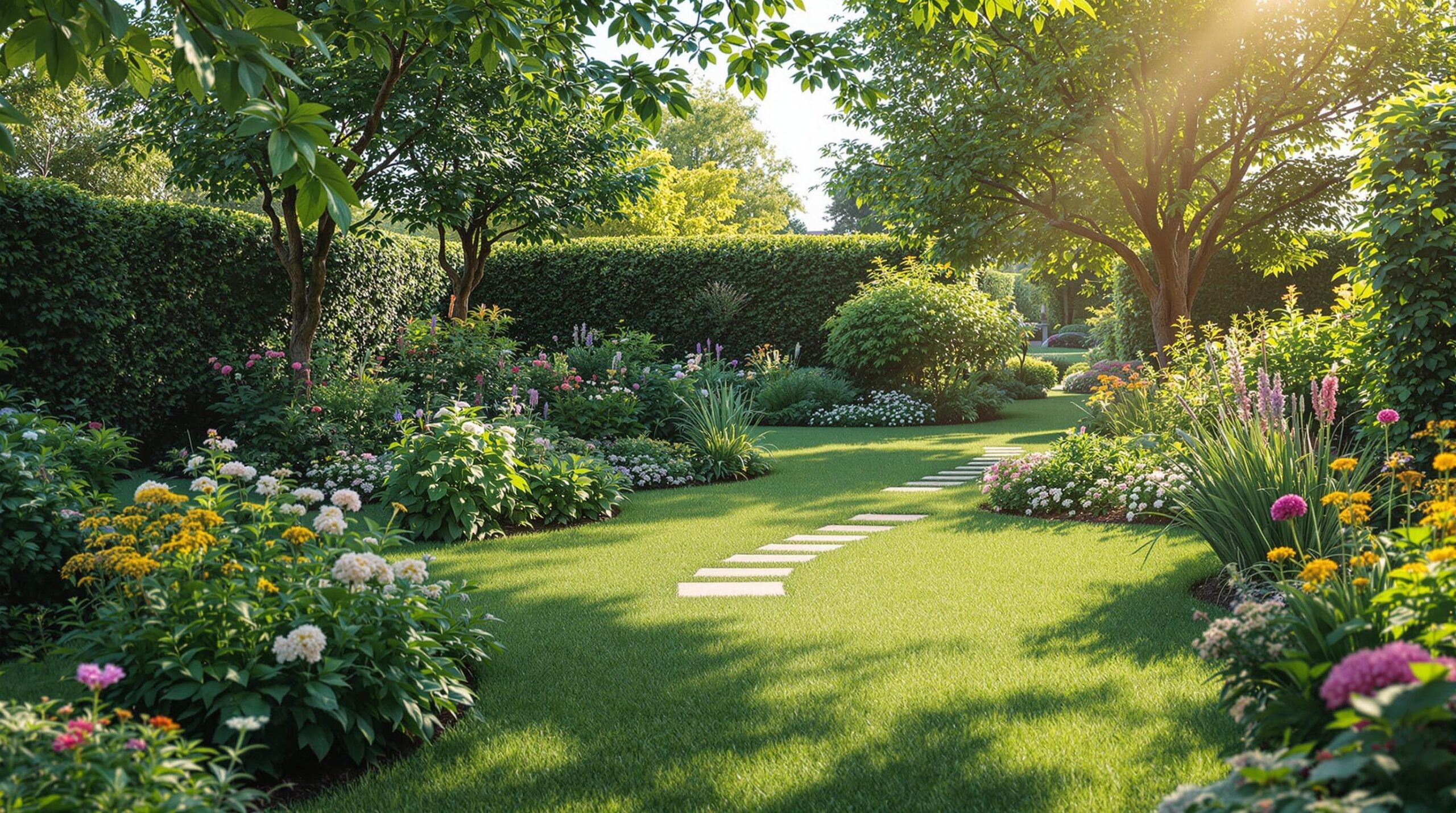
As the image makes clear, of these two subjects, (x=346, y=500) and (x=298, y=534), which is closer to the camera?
(x=298, y=534)

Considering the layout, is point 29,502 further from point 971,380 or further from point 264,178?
point 971,380

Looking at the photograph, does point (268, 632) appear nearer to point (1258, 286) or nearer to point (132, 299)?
point (132, 299)

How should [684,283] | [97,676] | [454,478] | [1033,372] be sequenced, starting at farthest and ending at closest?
[1033,372] → [684,283] → [454,478] → [97,676]

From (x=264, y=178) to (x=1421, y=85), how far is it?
8824mm

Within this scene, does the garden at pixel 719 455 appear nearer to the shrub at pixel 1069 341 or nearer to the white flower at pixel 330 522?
the white flower at pixel 330 522

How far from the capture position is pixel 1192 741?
116 inches

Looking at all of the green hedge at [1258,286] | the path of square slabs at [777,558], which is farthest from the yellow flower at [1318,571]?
the green hedge at [1258,286]

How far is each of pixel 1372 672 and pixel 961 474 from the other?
8086 millimetres

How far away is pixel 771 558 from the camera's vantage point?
5812mm

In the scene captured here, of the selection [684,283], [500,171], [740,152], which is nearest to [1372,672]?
[500,171]

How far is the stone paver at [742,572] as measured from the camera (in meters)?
5.39

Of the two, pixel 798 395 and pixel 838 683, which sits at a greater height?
pixel 798 395

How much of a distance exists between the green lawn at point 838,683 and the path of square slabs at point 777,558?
130 mm

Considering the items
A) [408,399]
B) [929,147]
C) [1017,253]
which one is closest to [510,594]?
[408,399]
